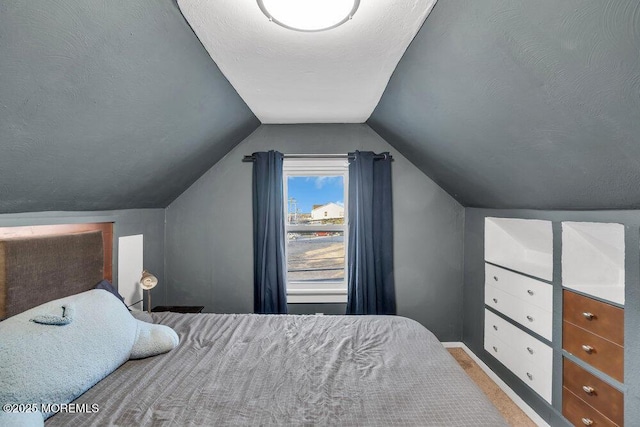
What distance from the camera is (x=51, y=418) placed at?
1129 millimetres

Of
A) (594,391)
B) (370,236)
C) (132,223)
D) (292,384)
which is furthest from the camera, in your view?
(370,236)

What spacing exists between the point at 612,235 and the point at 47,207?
126 inches

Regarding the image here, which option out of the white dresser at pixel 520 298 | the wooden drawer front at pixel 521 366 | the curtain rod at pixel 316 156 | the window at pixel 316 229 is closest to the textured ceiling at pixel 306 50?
the curtain rod at pixel 316 156

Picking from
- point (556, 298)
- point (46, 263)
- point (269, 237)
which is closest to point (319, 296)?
point (269, 237)

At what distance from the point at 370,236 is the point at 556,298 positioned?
4.95ft

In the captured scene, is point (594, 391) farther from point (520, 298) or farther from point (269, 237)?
point (269, 237)

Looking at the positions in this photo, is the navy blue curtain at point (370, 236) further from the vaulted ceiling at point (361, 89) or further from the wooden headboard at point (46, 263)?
the wooden headboard at point (46, 263)

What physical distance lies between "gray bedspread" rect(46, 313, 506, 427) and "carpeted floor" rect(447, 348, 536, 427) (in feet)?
3.14

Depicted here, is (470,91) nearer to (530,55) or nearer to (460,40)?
(460,40)

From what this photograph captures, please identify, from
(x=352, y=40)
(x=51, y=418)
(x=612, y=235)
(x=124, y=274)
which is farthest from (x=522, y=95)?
(x=124, y=274)

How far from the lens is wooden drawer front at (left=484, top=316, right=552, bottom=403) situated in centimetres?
202

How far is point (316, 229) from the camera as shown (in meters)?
3.39

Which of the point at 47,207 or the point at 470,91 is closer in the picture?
the point at 470,91

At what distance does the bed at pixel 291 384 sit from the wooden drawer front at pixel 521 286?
0.80 m
